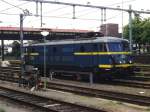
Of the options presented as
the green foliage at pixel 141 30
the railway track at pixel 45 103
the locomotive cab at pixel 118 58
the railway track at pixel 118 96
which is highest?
the green foliage at pixel 141 30

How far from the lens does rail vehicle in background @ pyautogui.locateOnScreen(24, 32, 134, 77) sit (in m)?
26.7

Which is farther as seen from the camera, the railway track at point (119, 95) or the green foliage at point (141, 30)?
the green foliage at point (141, 30)

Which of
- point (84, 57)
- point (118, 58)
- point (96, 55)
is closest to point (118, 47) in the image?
point (118, 58)

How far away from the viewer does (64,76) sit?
3303cm

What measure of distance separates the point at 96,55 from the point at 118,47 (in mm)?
1598

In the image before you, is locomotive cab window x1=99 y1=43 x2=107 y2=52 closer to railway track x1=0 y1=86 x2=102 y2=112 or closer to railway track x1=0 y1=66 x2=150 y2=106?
railway track x1=0 y1=66 x2=150 y2=106

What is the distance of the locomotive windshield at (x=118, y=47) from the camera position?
26969 mm

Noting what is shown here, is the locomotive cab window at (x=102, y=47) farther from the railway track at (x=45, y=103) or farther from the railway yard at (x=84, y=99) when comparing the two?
the railway track at (x=45, y=103)

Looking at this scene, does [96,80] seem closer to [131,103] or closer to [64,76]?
[64,76]

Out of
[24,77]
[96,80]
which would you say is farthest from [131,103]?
[96,80]

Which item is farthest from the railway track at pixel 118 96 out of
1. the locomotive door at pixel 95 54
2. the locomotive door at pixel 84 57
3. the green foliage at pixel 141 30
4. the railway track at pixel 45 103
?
the green foliage at pixel 141 30

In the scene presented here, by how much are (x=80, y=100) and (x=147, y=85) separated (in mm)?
6604

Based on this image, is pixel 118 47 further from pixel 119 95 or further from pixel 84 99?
pixel 84 99

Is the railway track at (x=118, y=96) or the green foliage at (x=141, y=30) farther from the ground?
the green foliage at (x=141, y=30)
